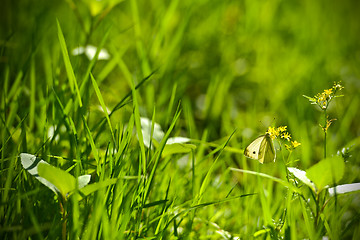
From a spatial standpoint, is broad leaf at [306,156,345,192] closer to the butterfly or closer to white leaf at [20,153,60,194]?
the butterfly

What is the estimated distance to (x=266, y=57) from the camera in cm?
251

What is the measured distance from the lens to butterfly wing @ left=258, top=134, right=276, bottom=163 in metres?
1.00

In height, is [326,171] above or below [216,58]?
below

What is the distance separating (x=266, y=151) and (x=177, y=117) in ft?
0.78

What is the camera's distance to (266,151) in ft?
3.32

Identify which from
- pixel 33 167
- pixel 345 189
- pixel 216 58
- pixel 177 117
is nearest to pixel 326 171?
pixel 345 189

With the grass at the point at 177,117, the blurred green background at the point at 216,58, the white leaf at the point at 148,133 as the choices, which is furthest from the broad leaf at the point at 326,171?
the blurred green background at the point at 216,58

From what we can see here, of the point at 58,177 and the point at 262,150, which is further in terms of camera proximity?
the point at 262,150

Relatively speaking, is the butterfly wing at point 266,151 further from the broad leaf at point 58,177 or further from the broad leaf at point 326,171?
the broad leaf at point 58,177

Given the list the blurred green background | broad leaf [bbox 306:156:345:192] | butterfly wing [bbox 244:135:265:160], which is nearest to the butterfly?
butterfly wing [bbox 244:135:265:160]

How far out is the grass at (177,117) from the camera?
3.24ft

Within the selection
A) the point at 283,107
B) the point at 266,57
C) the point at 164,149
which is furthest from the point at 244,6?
the point at 164,149

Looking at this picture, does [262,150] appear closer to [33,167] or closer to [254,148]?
[254,148]

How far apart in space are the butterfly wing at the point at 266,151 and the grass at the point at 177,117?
0.03 meters
